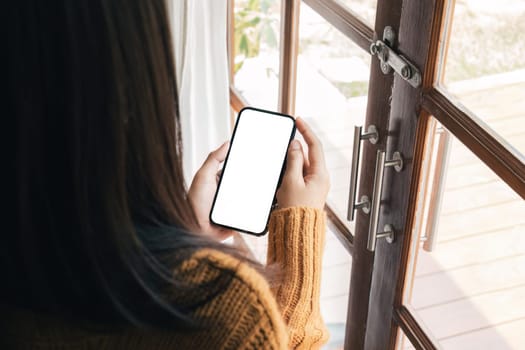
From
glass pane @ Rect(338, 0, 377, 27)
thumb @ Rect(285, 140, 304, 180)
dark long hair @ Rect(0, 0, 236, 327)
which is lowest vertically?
thumb @ Rect(285, 140, 304, 180)

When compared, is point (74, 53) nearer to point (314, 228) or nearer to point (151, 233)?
point (151, 233)

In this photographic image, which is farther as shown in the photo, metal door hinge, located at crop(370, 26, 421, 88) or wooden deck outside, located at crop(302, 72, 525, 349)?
metal door hinge, located at crop(370, 26, 421, 88)

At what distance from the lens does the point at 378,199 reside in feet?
3.55

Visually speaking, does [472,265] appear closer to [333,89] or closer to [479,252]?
[479,252]

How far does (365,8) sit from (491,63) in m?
0.29

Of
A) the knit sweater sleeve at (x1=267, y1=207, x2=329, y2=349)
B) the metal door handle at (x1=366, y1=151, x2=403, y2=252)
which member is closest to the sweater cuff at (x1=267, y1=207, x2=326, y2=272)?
the knit sweater sleeve at (x1=267, y1=207, x2=329, y2=349)

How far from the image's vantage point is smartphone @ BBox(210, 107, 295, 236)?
1102mm

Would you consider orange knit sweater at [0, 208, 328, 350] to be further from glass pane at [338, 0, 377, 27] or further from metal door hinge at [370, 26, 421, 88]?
glass pane at [338, 0, 377, 27]

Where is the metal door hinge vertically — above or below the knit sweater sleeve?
above

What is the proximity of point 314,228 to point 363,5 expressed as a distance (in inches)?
15.2

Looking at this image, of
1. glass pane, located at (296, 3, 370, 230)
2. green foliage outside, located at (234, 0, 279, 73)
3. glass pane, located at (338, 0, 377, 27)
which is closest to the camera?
glass pane, located at (338, 0, 377, 27)

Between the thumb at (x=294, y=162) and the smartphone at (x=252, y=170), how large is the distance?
3cm

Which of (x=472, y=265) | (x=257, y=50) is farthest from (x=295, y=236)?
(x=257, y=50)

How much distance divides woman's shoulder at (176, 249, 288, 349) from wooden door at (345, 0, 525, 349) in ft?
1.21
